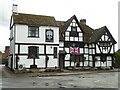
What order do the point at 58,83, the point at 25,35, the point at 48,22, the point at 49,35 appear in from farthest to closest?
the point at 48,22, the point at 49,35, the point at 25,35, the point at 58,83

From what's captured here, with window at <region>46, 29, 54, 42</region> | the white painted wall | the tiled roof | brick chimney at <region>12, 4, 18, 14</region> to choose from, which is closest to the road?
the white painted wall

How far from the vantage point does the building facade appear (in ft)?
81.7

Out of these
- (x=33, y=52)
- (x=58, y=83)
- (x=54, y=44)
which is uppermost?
(x=54, y=44)

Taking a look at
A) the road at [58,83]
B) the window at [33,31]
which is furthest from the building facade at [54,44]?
the road at [58,83]

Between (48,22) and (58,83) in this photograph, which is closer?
(58,83)

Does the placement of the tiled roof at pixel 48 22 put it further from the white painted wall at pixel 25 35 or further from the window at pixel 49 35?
the window at pixel 49 35

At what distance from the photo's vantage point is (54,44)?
88.2ft

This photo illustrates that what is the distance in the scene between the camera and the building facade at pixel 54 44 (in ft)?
81.7

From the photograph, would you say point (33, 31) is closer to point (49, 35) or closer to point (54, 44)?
point (49, 35)

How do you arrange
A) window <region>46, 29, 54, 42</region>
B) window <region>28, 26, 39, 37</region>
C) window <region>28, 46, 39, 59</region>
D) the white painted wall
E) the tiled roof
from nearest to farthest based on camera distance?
the white painted wall
window <region>28, 46, 39, 59</region>
window <region>28, 26, 39, 37</region>
the tiled roof
window <region>46, 29, 54, 42</region>

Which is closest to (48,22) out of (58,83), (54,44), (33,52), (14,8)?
(54,44)

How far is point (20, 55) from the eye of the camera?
24.5m

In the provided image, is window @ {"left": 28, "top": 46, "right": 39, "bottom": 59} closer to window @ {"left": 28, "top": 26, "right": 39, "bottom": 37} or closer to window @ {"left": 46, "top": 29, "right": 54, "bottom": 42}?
window @ {"left": 28, "top": 26, "right": 39, "bottom": 37}

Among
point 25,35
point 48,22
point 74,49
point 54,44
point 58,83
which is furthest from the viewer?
point 74,49
